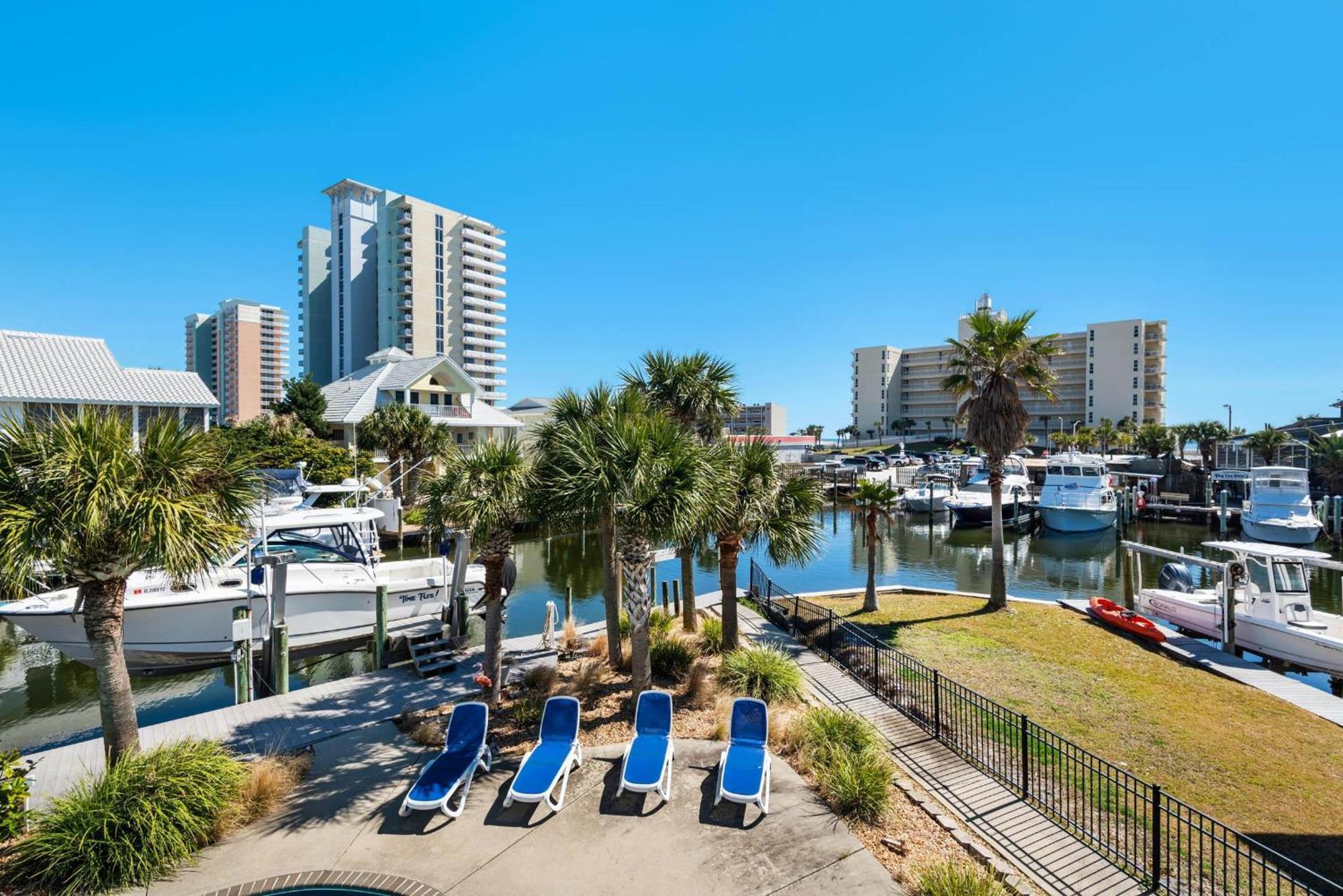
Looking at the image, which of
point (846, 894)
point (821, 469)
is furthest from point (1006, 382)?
point (821, 469)

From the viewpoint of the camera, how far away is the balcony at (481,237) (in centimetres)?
9125

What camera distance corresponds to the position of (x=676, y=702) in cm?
1093

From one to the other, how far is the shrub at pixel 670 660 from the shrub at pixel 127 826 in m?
6.88

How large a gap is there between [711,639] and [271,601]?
9.93m

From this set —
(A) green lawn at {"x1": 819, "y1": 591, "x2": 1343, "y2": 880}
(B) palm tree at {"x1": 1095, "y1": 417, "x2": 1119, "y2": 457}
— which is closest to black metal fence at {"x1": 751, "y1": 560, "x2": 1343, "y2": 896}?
(A) green lawn at {"x1": 819, "y1": 591, "x2": 1343, "y2": 880}

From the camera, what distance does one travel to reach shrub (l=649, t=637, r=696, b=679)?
12.2 m

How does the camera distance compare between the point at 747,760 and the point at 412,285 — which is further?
the point at 412,285

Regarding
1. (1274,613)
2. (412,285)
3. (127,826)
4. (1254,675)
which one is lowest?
(1254,675)

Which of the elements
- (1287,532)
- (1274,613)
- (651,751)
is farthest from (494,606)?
(1287,532)

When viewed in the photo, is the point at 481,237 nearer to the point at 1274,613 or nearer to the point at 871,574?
the point at 871,574

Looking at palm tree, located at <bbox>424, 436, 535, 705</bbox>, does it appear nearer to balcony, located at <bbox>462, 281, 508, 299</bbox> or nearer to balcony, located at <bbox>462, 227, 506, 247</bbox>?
balcony, located at <bbox>462, 281, 508, 299</bbox>

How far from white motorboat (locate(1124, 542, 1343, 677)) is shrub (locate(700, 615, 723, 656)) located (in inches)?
455

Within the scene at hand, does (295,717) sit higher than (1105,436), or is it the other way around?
(1105,436)

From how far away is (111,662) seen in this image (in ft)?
24.9
